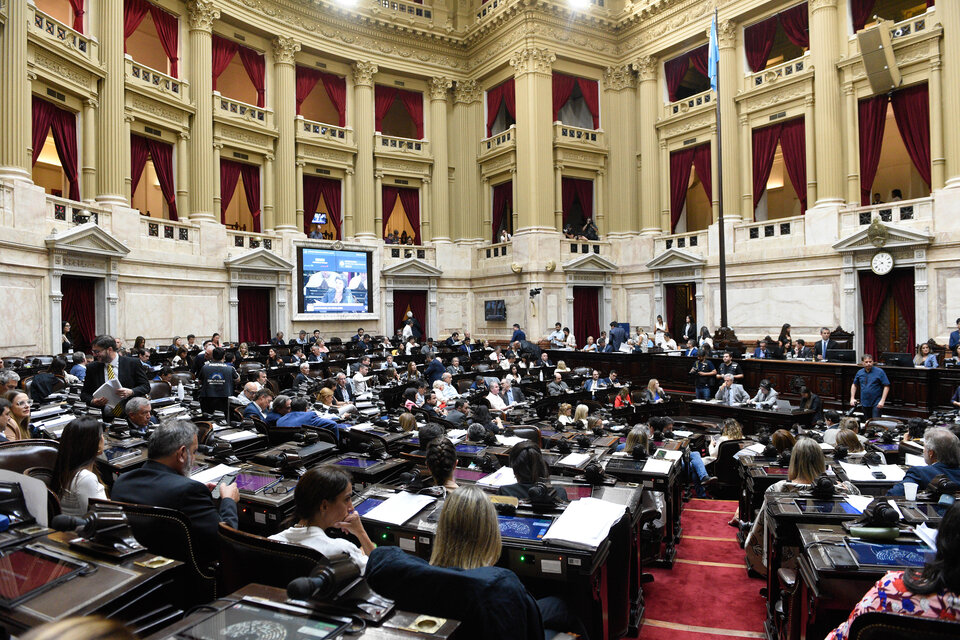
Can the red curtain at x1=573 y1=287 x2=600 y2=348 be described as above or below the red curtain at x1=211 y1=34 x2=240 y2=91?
below

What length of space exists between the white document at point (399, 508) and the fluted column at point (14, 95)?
12.1 m

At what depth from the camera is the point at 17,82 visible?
11.5 meters

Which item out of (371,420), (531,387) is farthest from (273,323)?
(371,420)

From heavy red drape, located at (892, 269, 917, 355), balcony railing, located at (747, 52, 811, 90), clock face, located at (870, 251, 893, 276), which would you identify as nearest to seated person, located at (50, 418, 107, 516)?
clock face, located at (870, 251, 893, 276)

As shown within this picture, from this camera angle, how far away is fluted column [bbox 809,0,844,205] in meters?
15.4

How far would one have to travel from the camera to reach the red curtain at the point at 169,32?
15.9 m

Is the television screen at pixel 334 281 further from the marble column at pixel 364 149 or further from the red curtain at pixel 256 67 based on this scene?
the red curtain at pixel 256 67

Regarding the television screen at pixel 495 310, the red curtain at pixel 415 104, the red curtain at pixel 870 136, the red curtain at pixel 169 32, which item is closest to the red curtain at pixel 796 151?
the red curtain at pixel 870 136

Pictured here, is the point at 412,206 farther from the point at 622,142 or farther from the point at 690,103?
the point at 690,103

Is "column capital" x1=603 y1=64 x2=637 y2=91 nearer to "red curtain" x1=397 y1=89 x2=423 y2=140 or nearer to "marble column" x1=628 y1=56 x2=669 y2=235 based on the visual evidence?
"marble column" x1=628 y1=56 x2=669 y2=235

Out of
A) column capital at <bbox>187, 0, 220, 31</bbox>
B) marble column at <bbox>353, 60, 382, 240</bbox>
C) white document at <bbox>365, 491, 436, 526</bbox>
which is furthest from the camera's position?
marble column at <bbox>353, 60, 382, 240</bbox>

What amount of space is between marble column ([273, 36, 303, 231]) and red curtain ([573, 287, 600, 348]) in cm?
971

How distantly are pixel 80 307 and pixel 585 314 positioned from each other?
14574mm

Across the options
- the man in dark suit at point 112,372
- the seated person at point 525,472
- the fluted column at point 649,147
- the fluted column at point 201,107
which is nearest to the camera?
the seated person at point 525,472
